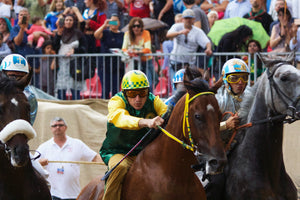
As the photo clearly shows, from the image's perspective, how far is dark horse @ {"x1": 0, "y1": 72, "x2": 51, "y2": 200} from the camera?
5293mm

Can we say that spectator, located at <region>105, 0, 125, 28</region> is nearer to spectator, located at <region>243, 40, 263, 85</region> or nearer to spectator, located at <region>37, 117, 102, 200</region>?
spectator, located at <region>243, 40, 263, 85</region>

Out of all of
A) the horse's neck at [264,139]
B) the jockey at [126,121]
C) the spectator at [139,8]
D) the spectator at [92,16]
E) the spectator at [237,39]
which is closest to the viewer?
the jockey at [126,121]

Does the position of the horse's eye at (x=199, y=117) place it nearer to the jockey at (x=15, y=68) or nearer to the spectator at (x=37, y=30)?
the jockey at (x=15, y=68)

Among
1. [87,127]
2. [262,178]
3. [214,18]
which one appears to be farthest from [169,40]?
[262,178]

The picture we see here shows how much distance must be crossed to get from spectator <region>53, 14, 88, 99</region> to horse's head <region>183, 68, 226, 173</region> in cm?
709

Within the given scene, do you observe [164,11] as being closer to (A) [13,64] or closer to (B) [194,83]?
(A) [13,64]

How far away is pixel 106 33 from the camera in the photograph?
1288 centimetres

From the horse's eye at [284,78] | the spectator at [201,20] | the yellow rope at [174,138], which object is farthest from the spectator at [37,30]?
the yellow rope at [174,138]

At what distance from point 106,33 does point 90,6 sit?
1120 millimetres

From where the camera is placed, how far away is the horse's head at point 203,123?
5176 millimetres

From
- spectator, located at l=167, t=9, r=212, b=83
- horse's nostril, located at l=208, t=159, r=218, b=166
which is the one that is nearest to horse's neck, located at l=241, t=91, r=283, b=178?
horse's nostril, located at l=208, t=159, r=218, b=166

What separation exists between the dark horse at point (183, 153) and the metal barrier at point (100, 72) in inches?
209

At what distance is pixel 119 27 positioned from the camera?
46.3 ft

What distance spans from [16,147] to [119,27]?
29.9 ft
